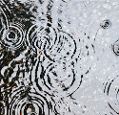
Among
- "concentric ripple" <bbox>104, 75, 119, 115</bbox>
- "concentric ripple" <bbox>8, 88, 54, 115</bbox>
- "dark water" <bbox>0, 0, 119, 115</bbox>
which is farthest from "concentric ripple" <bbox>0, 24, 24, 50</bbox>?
"concentric ripple" <bbox>104, 75, 119, 115</bbox>

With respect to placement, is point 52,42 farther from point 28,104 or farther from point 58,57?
point 28,104

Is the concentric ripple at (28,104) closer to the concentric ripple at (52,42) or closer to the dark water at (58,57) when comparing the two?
the dark water at (58,57)

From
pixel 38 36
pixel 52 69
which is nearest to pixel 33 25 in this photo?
pixel 38 36

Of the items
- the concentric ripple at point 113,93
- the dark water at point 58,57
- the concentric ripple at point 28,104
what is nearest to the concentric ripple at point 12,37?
the dark water at point 58,57

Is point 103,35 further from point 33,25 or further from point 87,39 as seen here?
point 33,25

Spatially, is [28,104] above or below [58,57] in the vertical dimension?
below

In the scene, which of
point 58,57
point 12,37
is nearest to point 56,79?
point 58,57
